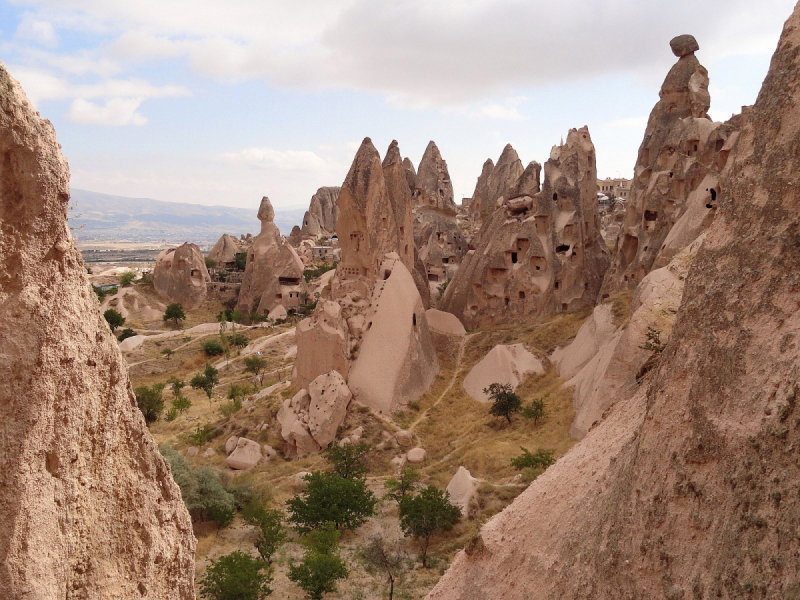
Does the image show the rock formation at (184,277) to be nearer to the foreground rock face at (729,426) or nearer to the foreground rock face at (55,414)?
the foreground rock face at (55,414)

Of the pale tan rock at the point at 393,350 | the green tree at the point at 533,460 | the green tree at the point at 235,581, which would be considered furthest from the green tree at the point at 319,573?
the pale tan rock at the point at 393,350

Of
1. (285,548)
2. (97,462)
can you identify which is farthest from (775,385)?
(285,548)

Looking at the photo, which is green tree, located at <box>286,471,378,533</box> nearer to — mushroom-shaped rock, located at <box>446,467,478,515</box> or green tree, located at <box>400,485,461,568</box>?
green tree, located at <box>400,485,461,568</box>

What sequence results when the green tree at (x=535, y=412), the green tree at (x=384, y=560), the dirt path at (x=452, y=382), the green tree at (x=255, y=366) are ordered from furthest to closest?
the green tree at (x=255, y=366)
the dirt path at (x=452, y=382)
the green tree at (x=535, y=412)
the green tree at (x=384, y=560)

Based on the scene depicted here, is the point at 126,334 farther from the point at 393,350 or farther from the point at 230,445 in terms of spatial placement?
the point at 393,350

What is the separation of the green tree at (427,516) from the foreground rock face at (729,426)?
6.73 meters

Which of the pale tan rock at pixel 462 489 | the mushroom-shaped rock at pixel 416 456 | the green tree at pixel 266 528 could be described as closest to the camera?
the green tree at pixel 266 528

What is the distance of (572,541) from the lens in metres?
5.57

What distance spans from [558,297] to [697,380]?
21404mm

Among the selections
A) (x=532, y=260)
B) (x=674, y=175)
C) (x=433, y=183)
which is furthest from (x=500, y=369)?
(x=433, y=183)

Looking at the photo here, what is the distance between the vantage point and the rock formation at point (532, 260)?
987 inches

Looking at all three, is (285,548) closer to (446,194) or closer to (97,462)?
(97,462)

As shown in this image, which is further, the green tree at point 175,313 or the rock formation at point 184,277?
the rock formation at point 184,277

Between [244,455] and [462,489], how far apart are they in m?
7.19
